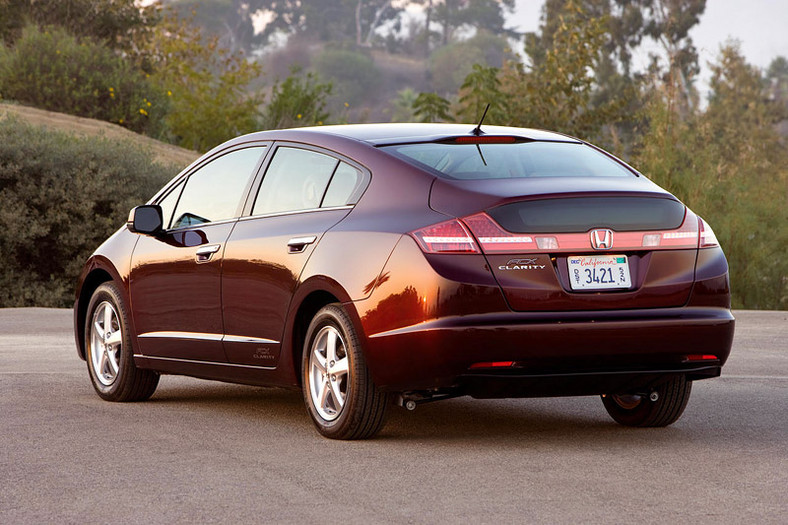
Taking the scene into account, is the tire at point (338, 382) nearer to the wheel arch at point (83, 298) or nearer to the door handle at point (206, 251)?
the door handle at point (206, 251)

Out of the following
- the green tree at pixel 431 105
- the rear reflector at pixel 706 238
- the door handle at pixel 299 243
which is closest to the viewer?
the rear reflector at pixel 706 238

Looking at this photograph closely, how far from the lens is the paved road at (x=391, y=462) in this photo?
5.56 meters

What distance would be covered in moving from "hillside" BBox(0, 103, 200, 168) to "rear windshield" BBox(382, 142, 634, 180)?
66.3ft

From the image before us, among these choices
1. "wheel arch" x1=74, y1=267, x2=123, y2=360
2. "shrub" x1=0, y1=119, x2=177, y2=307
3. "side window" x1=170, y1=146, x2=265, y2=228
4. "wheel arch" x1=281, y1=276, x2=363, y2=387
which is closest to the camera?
"wheel arch" x1=281, y1=276, x2=363, y2=387

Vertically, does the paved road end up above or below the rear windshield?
below

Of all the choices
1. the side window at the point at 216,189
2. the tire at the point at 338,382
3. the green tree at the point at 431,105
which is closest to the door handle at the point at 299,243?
the tire at the point at 338,382

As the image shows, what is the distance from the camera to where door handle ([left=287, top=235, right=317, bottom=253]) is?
7.38 metres

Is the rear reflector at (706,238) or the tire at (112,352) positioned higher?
the rear reflector at (706,238)

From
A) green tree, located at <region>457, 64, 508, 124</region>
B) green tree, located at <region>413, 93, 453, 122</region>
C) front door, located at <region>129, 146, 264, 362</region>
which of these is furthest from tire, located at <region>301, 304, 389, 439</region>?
green tree, located at <region>457, 64, 508, 124</region>

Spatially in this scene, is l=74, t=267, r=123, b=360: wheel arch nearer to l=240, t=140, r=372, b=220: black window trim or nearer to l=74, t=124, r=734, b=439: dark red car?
l=74, t=124, r=734, b=439: dark red car

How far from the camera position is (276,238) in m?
7.68

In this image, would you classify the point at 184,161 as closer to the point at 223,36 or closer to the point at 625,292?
the point at 625,292

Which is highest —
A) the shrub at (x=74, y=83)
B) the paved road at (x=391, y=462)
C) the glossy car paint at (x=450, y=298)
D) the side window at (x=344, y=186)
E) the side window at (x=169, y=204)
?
the shrub at (x=74, y=83)

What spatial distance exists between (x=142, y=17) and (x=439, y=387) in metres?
35.3
